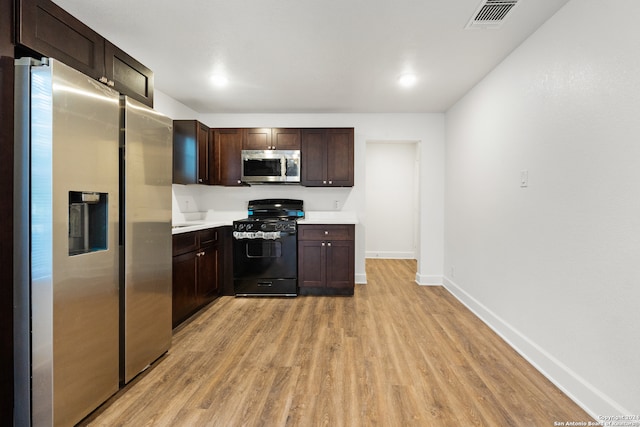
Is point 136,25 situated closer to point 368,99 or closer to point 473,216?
point 368,99

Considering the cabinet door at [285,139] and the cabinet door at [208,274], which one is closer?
the cabinet door at [208,274]

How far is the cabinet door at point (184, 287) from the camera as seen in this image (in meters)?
2.68

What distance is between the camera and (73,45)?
160cm

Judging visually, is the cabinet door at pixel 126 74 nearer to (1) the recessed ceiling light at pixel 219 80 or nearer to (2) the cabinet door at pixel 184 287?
(1) the recessed ceiling light at pixel 219 80

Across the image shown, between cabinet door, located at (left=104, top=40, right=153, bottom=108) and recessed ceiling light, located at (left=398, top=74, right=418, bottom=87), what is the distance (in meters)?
2.29

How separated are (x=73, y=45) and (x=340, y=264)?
3078 mm

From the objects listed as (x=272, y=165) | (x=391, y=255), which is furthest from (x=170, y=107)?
(x=391, y=255)

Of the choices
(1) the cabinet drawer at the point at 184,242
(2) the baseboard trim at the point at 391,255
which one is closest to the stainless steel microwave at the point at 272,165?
(1) the cabinet drawer at the point at 184,242

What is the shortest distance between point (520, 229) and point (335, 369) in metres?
1.79

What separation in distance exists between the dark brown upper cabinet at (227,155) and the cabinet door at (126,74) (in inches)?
72.2

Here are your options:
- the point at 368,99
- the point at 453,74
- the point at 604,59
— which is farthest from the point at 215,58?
the point at 604,59

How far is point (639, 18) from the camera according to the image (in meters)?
1.41

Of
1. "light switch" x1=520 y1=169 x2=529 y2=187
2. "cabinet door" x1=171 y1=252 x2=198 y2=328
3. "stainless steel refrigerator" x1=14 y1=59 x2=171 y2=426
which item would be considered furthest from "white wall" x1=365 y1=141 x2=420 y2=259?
"stainless steel refrigerator" x1=14 y1=59 x2=171 y2=426

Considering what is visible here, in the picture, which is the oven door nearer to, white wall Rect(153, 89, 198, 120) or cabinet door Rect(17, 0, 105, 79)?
white wall Rect(153, 89, 198, 120)
